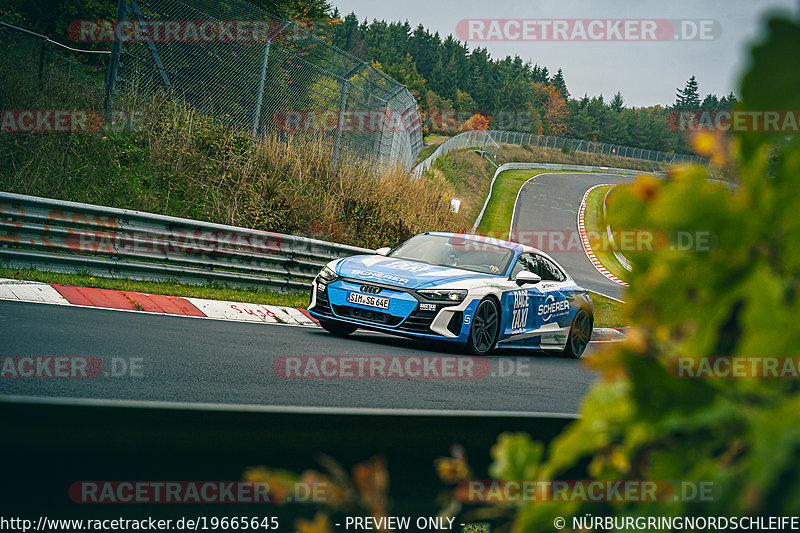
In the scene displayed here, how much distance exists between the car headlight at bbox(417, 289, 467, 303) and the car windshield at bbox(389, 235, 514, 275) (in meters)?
1.09

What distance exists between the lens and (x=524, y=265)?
1126 centimetres

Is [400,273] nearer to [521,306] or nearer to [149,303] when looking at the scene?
[521,306]

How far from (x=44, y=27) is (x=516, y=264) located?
1931cm

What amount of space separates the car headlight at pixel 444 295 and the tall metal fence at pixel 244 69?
26.8 feet

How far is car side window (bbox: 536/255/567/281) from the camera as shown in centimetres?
1159

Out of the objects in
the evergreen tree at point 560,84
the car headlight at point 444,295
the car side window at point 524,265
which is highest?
the evergreen tree at point 560,84

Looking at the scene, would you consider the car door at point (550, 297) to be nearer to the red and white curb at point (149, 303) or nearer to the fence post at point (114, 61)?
the red and white curb at point (149, 303)

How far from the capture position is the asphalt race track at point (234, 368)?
606cm

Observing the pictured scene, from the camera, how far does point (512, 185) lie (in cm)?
6238

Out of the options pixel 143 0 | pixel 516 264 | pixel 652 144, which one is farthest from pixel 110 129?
pixel 652 144

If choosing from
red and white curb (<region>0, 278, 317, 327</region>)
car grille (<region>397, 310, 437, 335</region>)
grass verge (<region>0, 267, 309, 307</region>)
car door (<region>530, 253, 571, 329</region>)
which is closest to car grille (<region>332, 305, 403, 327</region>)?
car grille (<region>397, 310, 437, 335</region>)

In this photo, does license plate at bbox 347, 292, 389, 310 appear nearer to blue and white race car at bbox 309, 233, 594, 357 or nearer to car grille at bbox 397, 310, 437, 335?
blue and white race car at bbox 309, 233, 594, 357

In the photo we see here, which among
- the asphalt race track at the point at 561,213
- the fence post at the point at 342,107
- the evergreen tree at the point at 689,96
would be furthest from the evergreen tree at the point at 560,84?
the fence post at the point at 342,107

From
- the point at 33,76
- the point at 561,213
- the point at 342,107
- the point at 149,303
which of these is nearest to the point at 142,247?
the point at 149,303
